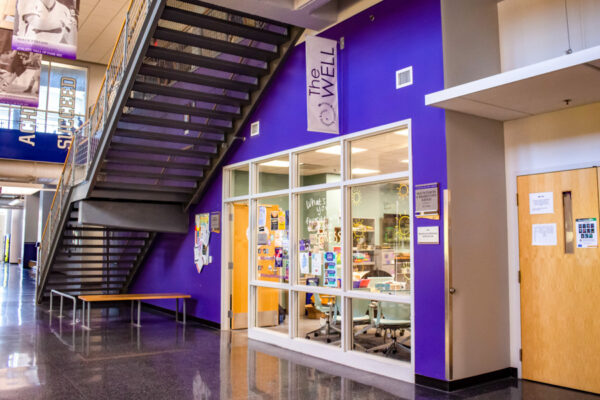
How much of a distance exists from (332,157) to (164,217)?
4311 millimetres

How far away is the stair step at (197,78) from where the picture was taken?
21.4ft

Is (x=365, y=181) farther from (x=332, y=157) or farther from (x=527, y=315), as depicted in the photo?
(x=527, y=315)

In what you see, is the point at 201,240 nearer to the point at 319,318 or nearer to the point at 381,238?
the point at 319,318

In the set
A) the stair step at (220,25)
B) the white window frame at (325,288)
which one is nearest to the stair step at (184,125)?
the white window frame at (325,288)

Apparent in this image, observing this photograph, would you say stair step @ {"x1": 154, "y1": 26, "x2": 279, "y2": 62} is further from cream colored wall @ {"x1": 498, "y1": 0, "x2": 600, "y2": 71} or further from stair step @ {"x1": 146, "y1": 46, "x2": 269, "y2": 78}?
cream colored wall @ {"x1": 498, "y1": 0, "x2": 600, "y2": 71}

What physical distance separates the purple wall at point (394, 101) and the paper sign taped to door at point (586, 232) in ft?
4.39

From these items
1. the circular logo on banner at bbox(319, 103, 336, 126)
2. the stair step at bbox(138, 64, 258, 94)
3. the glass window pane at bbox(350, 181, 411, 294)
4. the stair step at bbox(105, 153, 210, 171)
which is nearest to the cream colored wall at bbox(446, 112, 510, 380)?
the glass window pane at bbox(350, 181, 411, 294)

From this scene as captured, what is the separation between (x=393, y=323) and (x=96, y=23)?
11.1 metres

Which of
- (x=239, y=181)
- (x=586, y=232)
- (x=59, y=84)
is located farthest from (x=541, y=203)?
(x=59, y=84)

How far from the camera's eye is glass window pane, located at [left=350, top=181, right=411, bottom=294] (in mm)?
5477

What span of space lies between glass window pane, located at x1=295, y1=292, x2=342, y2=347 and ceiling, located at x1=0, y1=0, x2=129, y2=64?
8942mm

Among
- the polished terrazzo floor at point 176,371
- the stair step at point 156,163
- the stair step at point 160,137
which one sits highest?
the stair step at point 160,137

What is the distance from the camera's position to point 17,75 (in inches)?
368

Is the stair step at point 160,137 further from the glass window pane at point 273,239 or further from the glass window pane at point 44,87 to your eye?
the glass window pane at point 44,87
